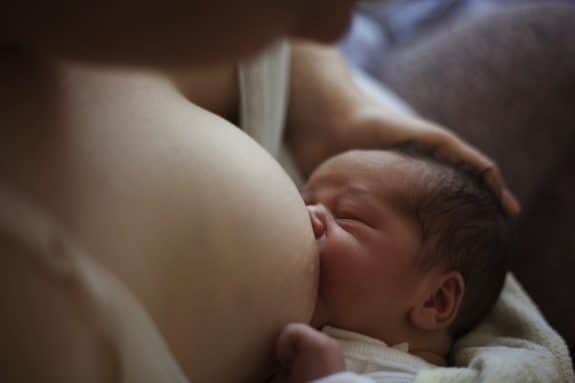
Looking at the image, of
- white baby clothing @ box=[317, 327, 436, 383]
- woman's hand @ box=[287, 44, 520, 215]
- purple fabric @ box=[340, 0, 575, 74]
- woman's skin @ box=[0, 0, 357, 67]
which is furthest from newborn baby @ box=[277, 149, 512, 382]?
purple fabric @ box=[340, 0, 575, 74]

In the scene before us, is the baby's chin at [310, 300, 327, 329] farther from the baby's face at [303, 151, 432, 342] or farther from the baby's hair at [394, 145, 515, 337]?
the baby's hair at [394, 145, 515, 337]

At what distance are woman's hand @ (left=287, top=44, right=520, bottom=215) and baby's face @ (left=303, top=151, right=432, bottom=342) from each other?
149 mm

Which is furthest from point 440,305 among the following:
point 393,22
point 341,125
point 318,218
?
point 393,22

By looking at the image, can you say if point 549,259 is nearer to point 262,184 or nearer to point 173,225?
point 262,184

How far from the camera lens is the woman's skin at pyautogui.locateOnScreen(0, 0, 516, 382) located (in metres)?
0.36

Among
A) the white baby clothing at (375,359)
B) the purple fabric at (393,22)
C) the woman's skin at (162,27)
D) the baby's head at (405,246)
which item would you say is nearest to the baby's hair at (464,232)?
the baby's head at (405,246)

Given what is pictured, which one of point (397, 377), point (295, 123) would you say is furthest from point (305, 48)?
point (397, 377)

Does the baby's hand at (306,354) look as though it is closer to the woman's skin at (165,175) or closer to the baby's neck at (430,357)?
the woman's skin at (165,175)

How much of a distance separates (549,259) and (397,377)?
2.11 ft

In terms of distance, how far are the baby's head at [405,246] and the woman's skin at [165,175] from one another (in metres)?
0.07

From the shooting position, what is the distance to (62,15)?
0.35 meters

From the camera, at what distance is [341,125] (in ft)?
3.19

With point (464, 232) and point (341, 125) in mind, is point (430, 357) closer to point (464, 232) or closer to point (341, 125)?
point (464, 232)

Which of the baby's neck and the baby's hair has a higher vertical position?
the baby's hair
